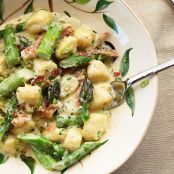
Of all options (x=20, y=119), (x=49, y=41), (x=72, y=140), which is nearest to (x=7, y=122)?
(x=20, y=119)

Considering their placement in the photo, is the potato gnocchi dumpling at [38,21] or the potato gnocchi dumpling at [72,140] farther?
the potato gnocchi dumpling at [38,21]

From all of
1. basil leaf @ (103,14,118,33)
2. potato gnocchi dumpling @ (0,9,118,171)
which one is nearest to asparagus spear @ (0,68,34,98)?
potato gnocchi dumpling @ (0,9,118,171)

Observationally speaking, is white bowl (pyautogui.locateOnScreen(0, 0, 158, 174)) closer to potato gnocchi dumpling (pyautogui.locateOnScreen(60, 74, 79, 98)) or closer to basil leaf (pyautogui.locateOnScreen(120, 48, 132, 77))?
basil leaf (pyautogui.locateOnScreen(120, 48, 132, 77))

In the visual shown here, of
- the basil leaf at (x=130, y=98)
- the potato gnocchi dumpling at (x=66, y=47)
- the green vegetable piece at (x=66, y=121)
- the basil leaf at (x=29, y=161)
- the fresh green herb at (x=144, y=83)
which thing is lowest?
the basil leaf at (x=29, y=161)

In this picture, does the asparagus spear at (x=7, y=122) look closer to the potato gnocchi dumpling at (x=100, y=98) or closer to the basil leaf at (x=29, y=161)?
the basil leaf at (x=29, y=161)

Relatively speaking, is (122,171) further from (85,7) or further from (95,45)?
(85,7)

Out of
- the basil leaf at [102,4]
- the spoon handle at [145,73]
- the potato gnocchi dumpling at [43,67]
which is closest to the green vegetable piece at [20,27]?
the potato gnocchi dumpling at [43,67]

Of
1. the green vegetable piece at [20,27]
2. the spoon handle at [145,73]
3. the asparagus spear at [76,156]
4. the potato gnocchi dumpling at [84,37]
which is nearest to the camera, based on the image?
the asparagus spear at [76,156]

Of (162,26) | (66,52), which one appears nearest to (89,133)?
(66,52)
